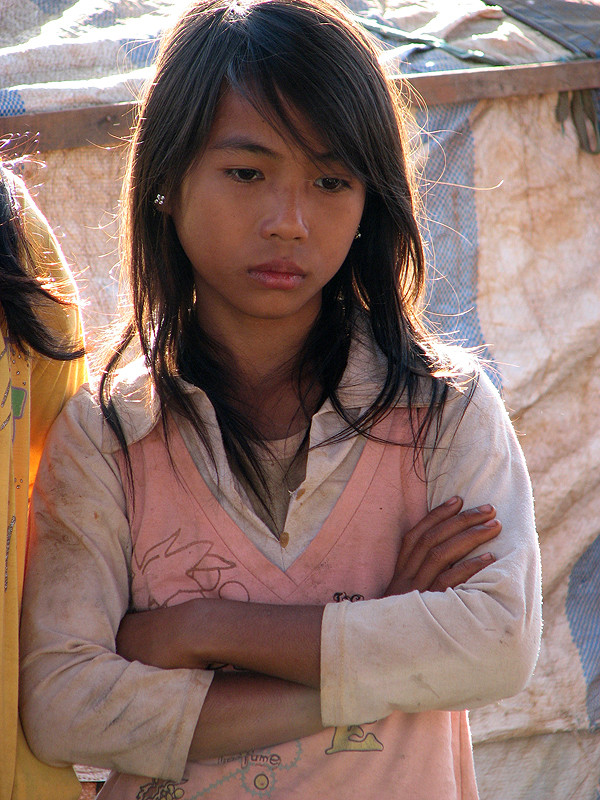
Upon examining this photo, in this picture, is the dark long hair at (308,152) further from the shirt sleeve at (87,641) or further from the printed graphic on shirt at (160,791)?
the printed graphic on shirt at (160,791)

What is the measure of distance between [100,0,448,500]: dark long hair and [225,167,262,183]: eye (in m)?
0.09

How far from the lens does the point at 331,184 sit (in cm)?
157

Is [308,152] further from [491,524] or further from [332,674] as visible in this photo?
[332,674]

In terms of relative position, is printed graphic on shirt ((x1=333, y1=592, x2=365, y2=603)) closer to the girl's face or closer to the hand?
the hand

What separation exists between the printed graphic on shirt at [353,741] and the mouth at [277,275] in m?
0.73

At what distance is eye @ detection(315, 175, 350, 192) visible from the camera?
1557 mm

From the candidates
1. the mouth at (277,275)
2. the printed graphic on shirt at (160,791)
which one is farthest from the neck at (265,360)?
the printed graphic on shirt at (160,791)

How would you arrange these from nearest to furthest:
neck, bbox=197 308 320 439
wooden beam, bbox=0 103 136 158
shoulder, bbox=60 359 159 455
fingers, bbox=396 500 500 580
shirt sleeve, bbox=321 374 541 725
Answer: shirt sleeve, bbox=321 374 541 725
fingers, bbox=396 500 500 580
shoulder, bbox=60 359 159 455
neck, bbox=197 308 320 439
wooden beam, bbox=0 103 136 158

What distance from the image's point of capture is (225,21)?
1.64 meters

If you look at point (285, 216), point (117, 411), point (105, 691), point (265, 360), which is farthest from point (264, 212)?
point (105, 691)

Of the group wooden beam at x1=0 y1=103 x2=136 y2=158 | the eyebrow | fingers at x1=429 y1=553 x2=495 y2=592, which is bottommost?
fingers at x1=429 y1=553 x2=495 y2=592

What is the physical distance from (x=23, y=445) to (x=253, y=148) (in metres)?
0.62

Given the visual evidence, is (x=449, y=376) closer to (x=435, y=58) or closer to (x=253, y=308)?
(x=253, y=308)

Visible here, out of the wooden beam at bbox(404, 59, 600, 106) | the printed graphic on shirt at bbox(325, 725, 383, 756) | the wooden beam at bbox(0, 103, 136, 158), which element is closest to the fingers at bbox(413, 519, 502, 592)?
the printed graphic on shirt at bbox(325, 725, 383, 756)
